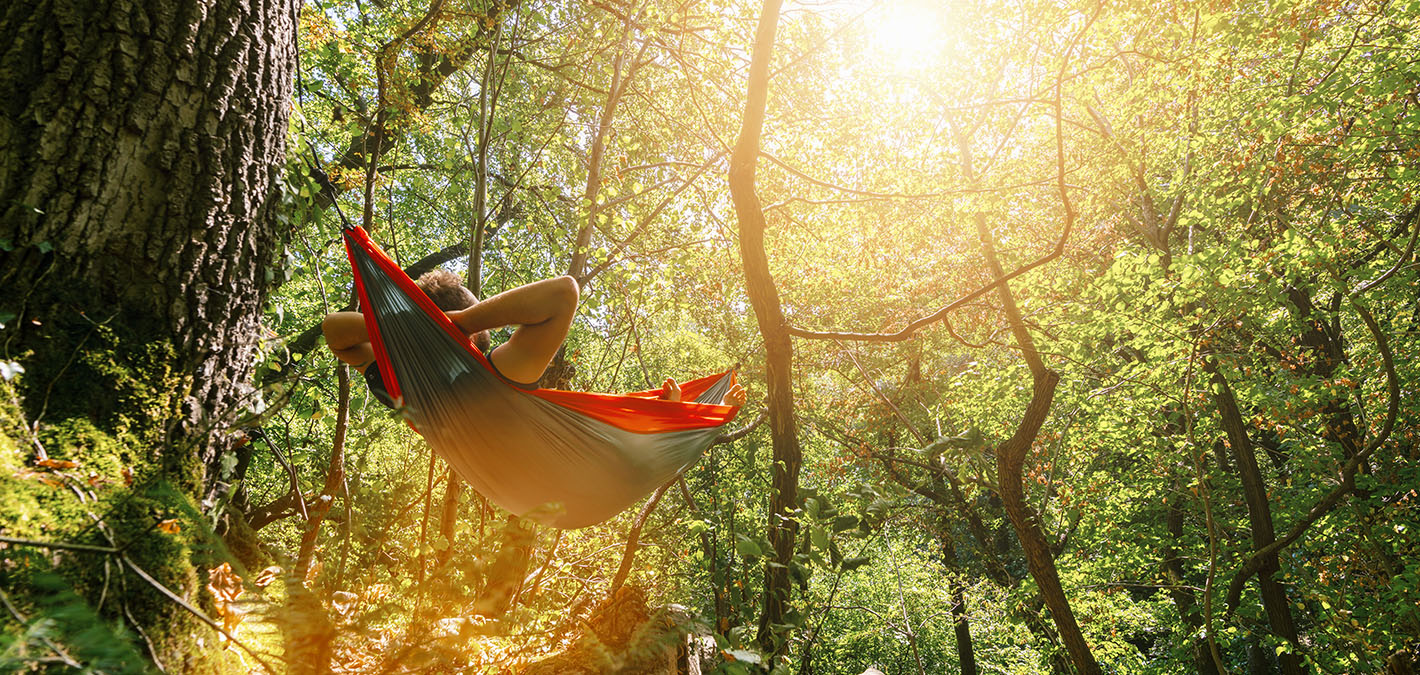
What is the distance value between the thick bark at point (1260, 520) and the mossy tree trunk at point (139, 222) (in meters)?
6.25

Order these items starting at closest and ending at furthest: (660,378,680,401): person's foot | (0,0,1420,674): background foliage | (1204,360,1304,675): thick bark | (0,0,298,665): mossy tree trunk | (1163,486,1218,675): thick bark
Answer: (0,0,298,665): mossy tree trunk
(0,0,1420,674): background foliage
(660,378,680,401): person's foot
(1204,360,1304,675): thick bark
(1163,486,1218,675): thick bark

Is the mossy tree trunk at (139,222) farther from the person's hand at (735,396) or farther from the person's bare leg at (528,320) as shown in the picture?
the person's hand at (735,396)

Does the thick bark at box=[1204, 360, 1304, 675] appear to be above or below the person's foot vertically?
above

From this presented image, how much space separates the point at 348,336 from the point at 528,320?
1.87 ft

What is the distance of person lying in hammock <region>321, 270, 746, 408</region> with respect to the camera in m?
1.55

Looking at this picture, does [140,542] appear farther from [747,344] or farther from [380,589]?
[747,344]

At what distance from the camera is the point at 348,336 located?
1.71m

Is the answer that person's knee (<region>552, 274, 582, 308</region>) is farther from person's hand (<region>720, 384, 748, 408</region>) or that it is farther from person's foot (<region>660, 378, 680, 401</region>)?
person's hand (<region>720, 384, 748, 408</region>)

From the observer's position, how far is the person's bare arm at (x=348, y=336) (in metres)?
1.71

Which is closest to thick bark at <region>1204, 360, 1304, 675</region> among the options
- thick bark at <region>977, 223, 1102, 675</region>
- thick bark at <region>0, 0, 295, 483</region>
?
thick bark at <region>977, 223, 1102, 675</region>

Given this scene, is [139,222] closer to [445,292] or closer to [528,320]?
[528,320]

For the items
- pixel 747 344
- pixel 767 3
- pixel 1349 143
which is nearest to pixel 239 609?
pixel 767 3

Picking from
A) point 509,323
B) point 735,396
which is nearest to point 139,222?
point 509,323

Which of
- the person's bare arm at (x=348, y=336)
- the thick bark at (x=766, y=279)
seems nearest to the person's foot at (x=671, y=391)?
the thick bark at (x=766, y=279)
